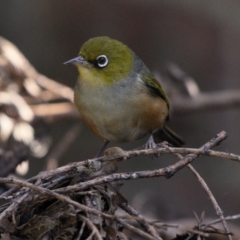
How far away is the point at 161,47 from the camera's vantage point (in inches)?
247

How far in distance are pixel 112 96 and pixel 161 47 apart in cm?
263

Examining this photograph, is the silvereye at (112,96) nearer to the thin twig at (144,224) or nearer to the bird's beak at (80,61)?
the bird's beak at (80,61)

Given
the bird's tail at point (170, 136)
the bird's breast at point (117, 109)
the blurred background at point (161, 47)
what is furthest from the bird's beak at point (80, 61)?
the blurred background at point (161, 47)

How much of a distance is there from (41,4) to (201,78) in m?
1.72

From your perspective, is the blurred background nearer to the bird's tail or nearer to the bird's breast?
the bird's tail

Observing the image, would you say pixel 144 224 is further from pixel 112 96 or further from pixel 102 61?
pixel 102 61

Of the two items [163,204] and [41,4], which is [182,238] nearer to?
[163,204]

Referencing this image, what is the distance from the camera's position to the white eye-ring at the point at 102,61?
381 centimetres

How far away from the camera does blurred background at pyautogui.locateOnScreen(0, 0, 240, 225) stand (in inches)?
235

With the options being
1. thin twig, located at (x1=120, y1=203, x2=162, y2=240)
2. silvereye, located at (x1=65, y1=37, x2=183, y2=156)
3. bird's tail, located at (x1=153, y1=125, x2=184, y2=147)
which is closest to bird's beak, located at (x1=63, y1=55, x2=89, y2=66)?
silvereye, located at (x1=65, y1=37, x2=183, y2=156)

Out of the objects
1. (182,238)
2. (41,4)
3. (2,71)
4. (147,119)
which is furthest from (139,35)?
(182,238)

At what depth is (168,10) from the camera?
6.02m

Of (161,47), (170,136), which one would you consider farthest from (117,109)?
(161,47)

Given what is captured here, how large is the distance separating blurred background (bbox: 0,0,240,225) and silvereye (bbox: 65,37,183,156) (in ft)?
6.84
